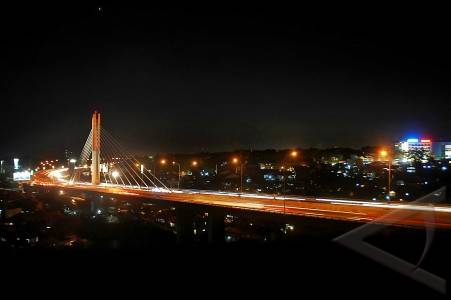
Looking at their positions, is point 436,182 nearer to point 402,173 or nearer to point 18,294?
point 402,173

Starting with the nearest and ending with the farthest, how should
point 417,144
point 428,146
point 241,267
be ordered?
point 241,267, point 428,146, point 417,144

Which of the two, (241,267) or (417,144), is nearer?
(241,267)

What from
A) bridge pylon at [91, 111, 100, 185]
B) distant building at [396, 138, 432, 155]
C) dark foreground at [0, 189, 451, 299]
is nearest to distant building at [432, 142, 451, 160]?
distant building at [396, 138, 432, 155]

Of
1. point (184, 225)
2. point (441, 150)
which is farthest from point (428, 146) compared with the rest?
point (184, 225)

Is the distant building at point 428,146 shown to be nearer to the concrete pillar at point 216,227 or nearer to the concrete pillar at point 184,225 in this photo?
the concrete pillar at point 184,225

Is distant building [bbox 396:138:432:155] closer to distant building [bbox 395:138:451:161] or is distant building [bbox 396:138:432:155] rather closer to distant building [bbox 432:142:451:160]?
distant building [bbox 395:138:451:161]

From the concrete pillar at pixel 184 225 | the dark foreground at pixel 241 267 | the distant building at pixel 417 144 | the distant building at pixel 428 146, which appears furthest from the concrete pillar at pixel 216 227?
the distant building at pixel 417 144

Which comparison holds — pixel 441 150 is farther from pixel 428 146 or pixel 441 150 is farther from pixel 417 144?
pixel 417 144
